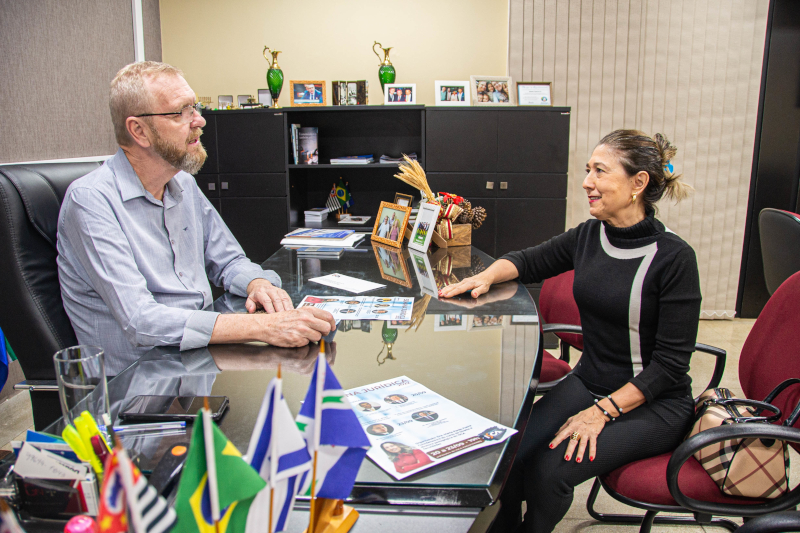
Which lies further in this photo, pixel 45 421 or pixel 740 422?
pixel 45 421

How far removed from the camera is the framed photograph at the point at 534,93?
3.74m

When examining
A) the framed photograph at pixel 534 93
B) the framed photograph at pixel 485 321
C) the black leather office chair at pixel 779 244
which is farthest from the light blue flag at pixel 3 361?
the framed photograph at pixel 534 93

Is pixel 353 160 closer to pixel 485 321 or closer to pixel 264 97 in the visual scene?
pixel 264 97

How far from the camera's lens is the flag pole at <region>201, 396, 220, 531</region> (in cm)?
45

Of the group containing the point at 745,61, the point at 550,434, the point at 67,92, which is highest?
the point at 745,61

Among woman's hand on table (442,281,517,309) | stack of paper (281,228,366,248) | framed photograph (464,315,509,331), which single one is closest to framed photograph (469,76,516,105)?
stack of paper (281,228,366,248)

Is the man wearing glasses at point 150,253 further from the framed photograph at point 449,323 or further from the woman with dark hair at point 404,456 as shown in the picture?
the woman with dark hair at point 404,456

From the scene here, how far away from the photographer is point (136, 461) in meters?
0.80

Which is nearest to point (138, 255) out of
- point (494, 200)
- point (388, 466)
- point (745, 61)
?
point (388, 466)

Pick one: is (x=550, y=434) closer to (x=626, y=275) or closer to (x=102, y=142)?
(x=626, y=275)

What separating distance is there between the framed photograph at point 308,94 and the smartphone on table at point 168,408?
3.08 metres

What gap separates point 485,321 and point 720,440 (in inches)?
23.3

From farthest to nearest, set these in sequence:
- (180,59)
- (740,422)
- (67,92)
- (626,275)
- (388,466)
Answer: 1. (180,59)
2. (67,92)
3. (626,275)
4. (740,422)
5. (388,466)

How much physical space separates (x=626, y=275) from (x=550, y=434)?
0.48 metres
